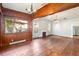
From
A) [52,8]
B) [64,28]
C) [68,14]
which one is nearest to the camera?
[52,8]

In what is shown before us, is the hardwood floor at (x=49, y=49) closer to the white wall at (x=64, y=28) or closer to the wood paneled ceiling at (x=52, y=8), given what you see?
the white wall at (x=64, y=28)

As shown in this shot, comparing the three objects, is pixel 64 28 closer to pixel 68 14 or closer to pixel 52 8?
pixel 68 14

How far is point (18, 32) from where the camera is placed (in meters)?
2.83

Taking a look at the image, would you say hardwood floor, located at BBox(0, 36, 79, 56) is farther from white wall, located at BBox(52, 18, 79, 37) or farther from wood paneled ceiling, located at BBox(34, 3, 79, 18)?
wood paneled ceiling, located at BBox(34, 3, 79, 18)

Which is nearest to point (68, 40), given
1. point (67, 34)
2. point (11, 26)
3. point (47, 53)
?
point (67, 34)

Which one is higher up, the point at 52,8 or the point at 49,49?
the point at 52,8

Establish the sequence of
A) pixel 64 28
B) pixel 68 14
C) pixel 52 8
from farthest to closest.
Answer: pixel 68 14 < pixel 64 28 < pixel 52 8

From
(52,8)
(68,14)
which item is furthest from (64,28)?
(52,8)

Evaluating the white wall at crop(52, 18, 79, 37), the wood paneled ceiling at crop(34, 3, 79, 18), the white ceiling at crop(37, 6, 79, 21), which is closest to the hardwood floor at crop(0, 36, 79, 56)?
the white wall at crop(52, 18, 79, 37)

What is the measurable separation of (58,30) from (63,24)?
252mm

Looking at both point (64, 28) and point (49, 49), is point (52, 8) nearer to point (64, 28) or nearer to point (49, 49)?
point (64, 28)

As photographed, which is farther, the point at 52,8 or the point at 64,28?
the point at 64,28

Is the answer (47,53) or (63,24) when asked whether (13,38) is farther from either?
(63,24)

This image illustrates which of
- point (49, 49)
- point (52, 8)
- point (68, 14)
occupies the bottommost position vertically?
point (49, 49)
